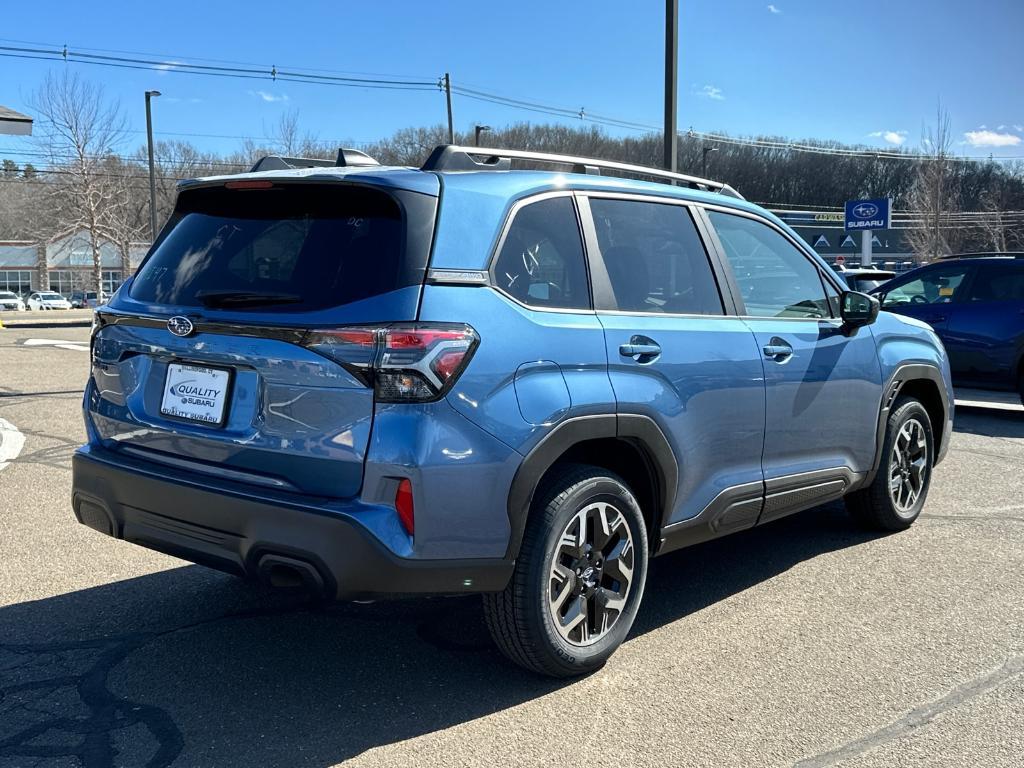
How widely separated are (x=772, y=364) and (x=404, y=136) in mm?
68240

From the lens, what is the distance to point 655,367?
360 centimetres

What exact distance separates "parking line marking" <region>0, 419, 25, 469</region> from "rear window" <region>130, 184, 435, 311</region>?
14.2 feet

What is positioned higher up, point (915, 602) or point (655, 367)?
point (655, 367)

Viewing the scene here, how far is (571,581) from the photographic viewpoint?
3.39 m

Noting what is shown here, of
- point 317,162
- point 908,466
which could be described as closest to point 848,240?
point 908,466

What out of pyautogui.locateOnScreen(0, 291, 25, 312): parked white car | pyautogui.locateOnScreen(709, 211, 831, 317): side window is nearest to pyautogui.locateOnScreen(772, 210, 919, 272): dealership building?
pyautogui.locateOnScreen(0, 291, 25, 312): parked white car

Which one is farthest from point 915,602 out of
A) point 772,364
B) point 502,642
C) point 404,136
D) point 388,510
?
point 404,136

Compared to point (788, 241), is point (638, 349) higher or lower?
lower

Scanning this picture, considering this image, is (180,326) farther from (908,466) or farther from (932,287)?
(932,287)

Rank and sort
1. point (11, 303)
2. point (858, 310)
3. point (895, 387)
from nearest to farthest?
point (858, 310), point (895, 387), point (11, 303)

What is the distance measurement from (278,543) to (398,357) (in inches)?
27.5

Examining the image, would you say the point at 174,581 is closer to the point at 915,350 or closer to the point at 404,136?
the point at 915,350

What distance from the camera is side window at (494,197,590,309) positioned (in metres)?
3.26

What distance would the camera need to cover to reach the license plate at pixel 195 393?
3.14 metres
